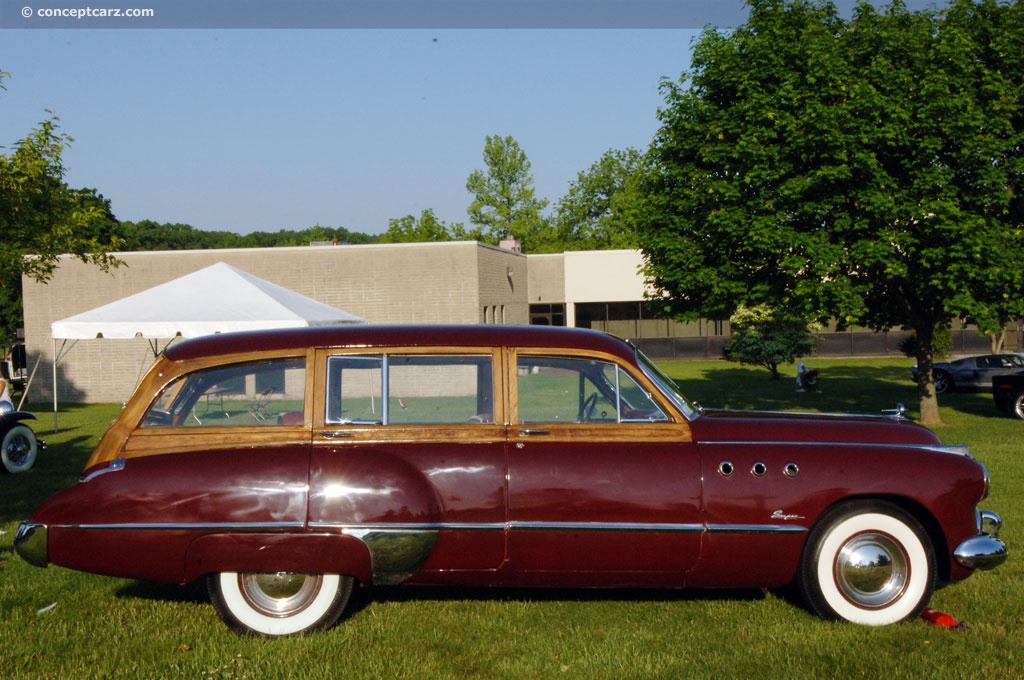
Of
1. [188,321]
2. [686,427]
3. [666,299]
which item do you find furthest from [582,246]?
[686,427]

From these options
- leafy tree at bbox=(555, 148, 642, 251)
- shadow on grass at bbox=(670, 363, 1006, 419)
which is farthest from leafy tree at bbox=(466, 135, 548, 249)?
shadow on grass at bbox=(670, 363, 1006, 419)

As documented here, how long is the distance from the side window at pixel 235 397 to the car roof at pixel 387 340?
0.12 metres

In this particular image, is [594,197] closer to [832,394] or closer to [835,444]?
[832,394]

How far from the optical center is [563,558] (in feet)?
17.5

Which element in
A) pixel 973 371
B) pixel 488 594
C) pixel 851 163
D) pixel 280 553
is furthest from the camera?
pixel 973 371

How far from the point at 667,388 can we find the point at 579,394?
51 centimetres

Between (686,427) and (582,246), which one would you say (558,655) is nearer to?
(686,427)

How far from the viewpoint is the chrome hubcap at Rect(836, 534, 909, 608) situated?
215 inches

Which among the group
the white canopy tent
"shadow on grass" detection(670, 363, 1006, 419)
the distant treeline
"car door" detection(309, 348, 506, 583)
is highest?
the distant treeline

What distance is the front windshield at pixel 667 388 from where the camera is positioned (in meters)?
5.59

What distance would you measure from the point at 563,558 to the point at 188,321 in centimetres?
1106

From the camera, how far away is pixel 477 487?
208 inches

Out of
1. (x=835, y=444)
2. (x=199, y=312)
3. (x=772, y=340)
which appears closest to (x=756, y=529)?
(x=835, y=444)

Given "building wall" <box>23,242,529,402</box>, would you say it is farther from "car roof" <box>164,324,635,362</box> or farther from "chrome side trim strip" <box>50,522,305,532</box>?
"chrome side trim strip" <box>50,522,305,532</box>
